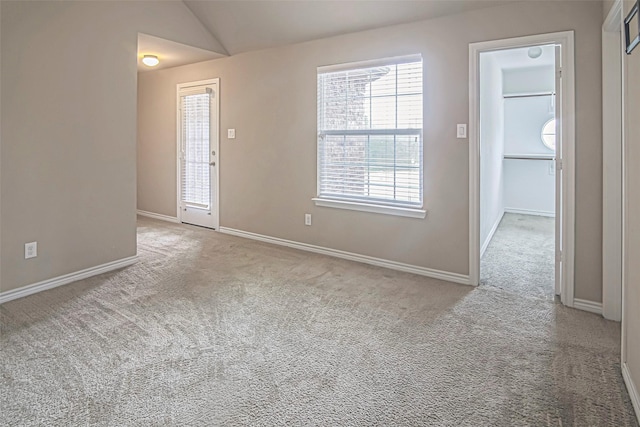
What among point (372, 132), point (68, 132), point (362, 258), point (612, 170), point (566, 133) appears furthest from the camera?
point (362, 258)

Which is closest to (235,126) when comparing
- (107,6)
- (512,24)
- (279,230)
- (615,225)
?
(279,230)

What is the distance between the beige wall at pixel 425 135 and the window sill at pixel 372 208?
0.06m

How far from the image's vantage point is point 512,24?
3.10 metres

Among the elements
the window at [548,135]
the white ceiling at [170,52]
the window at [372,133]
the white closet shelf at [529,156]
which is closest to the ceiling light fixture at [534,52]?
the window at [548,135]

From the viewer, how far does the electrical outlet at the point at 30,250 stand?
3.13 meters

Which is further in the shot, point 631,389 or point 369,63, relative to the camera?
point 369,63

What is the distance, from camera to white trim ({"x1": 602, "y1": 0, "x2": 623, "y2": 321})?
265 centimetres

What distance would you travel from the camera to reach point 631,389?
72.4 inches

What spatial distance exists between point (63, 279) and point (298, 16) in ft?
10.4

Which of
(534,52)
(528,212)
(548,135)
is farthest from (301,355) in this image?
(548,135)

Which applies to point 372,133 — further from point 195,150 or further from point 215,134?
point 195,150

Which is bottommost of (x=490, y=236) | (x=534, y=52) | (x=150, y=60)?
(x=490, y=236)

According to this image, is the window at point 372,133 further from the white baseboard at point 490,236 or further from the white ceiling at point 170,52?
the white ceiling at point 170,52

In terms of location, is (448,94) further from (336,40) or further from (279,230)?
(279,230)
